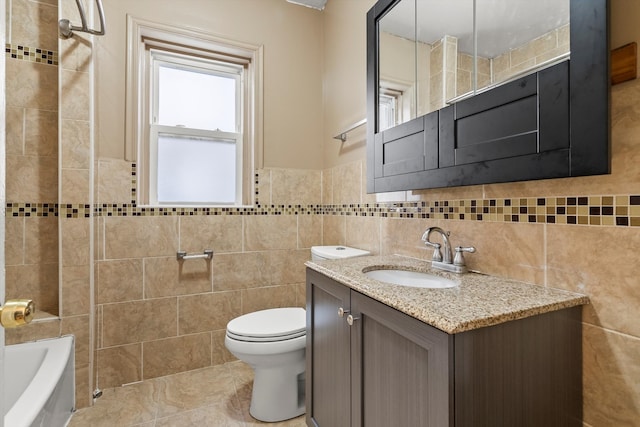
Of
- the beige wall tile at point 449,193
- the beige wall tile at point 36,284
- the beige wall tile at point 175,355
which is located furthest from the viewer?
the beige wall tile at point 175,355

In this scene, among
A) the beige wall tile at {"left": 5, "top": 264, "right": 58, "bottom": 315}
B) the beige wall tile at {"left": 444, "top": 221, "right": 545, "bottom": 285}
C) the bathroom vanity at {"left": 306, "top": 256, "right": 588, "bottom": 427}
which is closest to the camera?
the bathroom vanity at {"left": 306, "top": 256, "right": 588, "bottom": 427}

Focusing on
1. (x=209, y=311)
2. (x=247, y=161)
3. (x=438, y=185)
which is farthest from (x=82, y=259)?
(x=438, y=185)

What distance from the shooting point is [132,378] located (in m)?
1.88

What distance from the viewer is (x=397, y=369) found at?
865 millimetres

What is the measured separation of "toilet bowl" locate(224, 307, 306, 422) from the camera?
4.91ft

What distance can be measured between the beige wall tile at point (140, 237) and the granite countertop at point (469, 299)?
1.28 metres

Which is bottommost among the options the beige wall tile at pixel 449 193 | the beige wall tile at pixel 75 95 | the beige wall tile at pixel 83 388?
the beige wall tile at pixel 83 388

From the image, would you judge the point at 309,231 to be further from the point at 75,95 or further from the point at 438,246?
the point at 75,95

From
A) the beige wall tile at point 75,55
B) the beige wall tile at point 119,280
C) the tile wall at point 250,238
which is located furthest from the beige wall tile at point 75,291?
the beige wall tile at point 75,55

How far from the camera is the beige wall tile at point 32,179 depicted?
165 centimetres

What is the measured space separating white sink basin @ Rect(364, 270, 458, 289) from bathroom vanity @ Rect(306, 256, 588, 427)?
4.5 inches

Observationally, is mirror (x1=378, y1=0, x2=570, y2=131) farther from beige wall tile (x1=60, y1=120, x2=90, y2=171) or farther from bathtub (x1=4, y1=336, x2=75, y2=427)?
bathtub (x1=4, y1=336, x2=75, y2=427)

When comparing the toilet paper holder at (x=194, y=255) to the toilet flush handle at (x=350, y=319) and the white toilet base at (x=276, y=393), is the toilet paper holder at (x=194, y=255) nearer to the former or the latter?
the white toilet base at (x=276, y=393)

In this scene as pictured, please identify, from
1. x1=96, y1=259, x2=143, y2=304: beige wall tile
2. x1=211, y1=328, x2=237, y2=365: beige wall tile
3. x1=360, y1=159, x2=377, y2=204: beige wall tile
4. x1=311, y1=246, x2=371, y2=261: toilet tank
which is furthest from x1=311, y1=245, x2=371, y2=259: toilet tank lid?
x1=96, y1=259, x2=143, y2=304: beige wall tile
